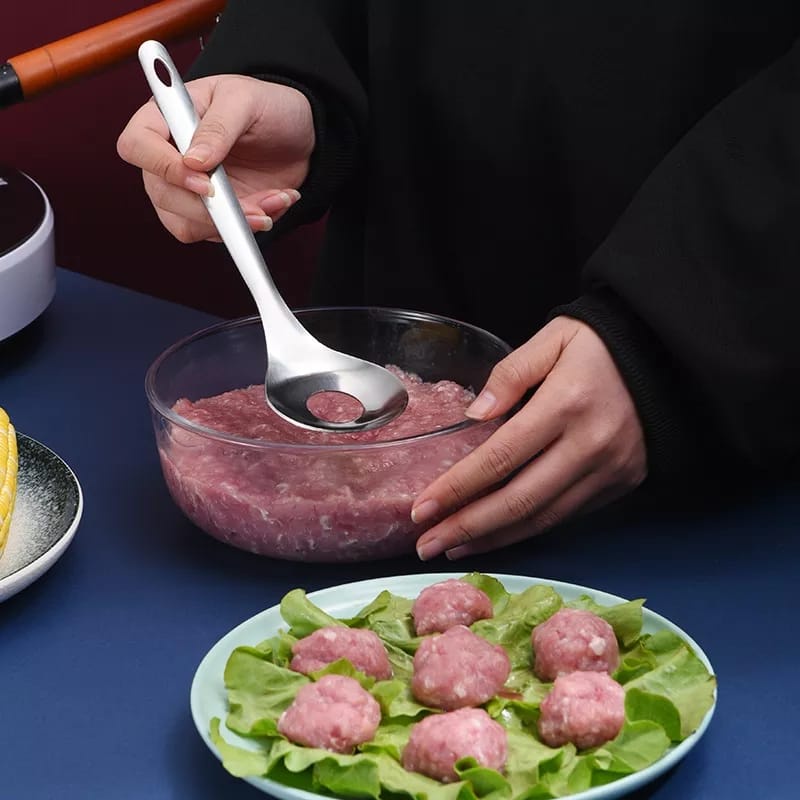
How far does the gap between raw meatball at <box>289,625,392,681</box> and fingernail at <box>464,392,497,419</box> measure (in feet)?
0.72

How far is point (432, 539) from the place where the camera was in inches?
40.2

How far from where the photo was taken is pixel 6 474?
3.54ft

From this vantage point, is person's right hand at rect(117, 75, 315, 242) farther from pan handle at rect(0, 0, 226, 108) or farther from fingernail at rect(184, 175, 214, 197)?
pan handle at rect(0, 0, 226, 108)

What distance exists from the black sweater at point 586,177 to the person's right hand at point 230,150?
0.04 m

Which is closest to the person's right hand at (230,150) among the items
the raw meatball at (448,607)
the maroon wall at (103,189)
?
the raw meatball at (448,607)

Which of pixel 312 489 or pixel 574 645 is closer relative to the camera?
pixel 574 645

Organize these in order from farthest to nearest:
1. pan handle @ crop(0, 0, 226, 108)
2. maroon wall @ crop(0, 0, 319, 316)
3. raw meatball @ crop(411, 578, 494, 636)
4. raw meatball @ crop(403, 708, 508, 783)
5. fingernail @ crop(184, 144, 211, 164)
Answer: maroon wall @ crop(0, 0, 319, 316)
pan handle @ crop(0, 0, 226, 108)
fingernail @ crop(184, 144, 211, 164)
raw meatball @ crop(411, 578, 494, 636)
raw meatball @ crop(403, 708, 508, 783)

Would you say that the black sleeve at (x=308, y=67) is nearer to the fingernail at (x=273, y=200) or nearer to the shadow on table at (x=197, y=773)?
the fingernail at (x=273, y=200)

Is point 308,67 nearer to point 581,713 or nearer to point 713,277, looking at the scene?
point 713,277

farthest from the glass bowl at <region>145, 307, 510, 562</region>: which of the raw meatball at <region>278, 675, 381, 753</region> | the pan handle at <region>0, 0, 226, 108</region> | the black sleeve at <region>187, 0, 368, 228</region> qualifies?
the pan handle at <region>0, 0, 226, 108</region>

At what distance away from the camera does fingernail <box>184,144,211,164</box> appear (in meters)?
1.14

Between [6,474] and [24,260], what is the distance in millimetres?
451

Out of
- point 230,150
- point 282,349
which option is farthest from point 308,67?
point 282,349

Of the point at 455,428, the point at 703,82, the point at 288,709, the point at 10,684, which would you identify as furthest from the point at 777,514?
the point at 10,684
